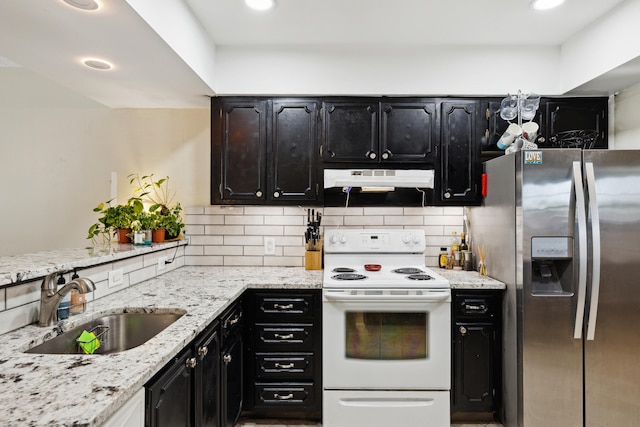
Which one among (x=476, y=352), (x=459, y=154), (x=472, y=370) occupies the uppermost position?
(x=459, y=154)

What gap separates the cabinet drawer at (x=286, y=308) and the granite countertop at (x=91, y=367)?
1.04ft

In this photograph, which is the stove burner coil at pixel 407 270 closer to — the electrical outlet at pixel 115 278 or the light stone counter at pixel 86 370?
the light stone counter at pixel 86 370

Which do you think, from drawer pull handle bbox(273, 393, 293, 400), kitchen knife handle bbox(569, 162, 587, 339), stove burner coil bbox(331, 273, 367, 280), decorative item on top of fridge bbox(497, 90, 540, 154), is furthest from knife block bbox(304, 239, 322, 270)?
kitchen knife handle bbox(569, 162, 587, 339)

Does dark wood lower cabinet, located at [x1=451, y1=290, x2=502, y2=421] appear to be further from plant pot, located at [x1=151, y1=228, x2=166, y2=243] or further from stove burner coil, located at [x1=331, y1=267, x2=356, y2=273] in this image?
plant pot, located at [x1=151, y1=228, x2=166, y2=243]

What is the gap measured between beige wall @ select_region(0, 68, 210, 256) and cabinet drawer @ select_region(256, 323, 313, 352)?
139 centimetres

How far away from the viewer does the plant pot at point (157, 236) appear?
2.57 meters

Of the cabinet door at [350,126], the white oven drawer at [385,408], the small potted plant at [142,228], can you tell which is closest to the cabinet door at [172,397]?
the white oven drawer at [385,408]

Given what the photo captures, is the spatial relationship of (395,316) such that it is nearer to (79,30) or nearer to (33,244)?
(79,30)

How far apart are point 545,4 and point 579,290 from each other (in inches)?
64.0

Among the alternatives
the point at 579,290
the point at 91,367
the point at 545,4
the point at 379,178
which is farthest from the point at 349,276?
the point at 545,4

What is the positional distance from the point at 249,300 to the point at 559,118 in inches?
100

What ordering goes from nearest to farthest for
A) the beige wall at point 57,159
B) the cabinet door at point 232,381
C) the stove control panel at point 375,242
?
the cabinet door at point 232,381 → the stove control panel at point 375,242 → the beige wall at point 57,159

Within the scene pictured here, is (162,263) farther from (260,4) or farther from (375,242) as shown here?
(260,4)

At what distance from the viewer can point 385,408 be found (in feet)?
7.17
